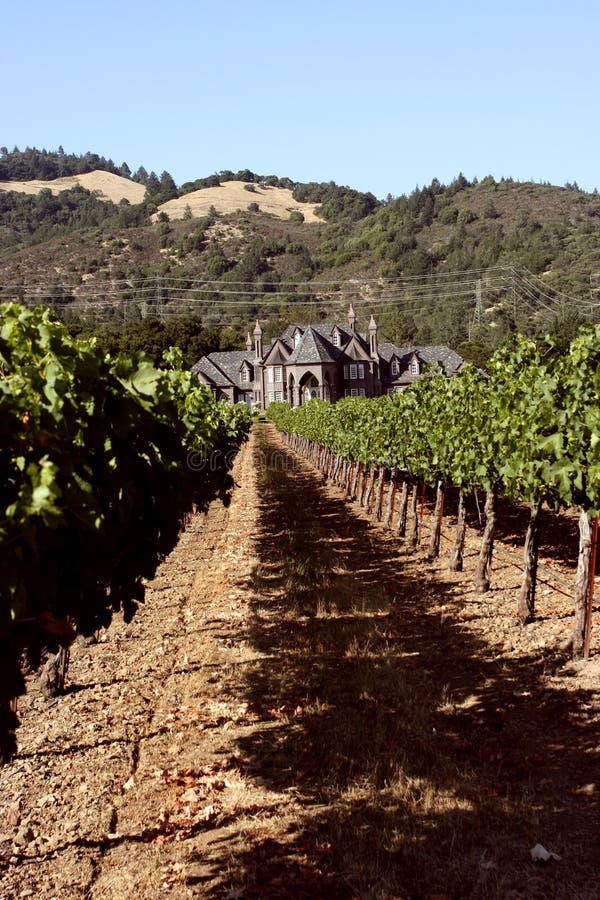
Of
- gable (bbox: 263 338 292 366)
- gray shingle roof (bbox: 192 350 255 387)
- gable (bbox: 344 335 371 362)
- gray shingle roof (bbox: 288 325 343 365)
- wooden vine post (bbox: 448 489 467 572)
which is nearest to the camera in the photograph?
wooden vine post (bbox: 448 489 467 572)

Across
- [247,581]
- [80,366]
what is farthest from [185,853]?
[247,581]

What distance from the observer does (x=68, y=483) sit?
4.20 meters

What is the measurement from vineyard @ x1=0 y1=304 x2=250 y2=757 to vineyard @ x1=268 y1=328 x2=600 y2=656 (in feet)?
17.8

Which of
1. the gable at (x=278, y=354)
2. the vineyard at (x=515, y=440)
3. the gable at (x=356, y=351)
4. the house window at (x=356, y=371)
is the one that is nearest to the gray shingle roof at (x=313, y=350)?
the gable at (x=356, y=351)

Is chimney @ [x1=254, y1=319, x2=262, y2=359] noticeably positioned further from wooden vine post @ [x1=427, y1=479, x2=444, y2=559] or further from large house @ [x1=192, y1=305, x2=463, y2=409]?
wooden vine post @ [x1=427, y1=479, x2=444, y2=559]

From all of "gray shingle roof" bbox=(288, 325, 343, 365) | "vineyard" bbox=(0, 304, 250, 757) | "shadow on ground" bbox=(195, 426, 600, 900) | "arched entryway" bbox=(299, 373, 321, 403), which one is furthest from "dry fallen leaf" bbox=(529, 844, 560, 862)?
"gray shingle roof" bbox=(288, 325, 343, 365)

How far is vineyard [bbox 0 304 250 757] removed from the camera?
13.1 ft

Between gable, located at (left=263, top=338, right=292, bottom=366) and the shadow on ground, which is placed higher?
gable, located at (left=263, top=338, right=292, bottom=366)

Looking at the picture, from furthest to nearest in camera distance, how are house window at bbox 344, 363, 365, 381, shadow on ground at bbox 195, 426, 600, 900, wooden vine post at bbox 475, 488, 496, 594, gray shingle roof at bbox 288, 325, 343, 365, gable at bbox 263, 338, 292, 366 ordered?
gable at bbox 263, 338, 292, 366 < house window at bbox 344, 363, 365, 381 < gray shingle roof at bbox 288, 325, 343, 365 < wooden vine post at bbox 475, 488, 496, 594 < shadow on ground at bbox 195, 426, 600, 900

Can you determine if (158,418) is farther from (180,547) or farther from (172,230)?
(172,230)

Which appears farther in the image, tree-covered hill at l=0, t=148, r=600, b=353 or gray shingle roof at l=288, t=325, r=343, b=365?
tree-covered hill at l=0, t=148, r=600, b=353

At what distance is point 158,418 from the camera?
5.42 meters

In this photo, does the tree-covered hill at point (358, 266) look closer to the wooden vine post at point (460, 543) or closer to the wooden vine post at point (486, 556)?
the wooden vine post at point (460, 543)

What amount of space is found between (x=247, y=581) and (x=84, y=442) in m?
10.2
